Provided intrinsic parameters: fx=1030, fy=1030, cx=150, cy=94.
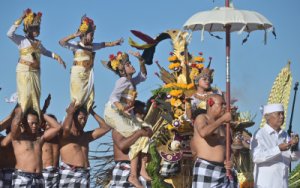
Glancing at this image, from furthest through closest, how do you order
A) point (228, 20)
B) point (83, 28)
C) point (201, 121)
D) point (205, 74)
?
point (205, 74), point (83, 28), point (228, 20), point (201, 121)

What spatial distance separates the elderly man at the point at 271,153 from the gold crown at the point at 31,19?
296 cm

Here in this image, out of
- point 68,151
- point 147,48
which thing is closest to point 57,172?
point 68,151

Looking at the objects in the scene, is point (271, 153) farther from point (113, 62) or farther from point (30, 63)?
point (30, 63)

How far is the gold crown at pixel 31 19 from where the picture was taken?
1237 centimetres

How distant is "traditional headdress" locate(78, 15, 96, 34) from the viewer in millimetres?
12602

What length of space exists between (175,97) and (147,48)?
0.98 m

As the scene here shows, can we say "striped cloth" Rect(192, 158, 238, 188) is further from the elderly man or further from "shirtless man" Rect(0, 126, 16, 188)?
"shirtless man" Rect(0, 126, 16, 188)

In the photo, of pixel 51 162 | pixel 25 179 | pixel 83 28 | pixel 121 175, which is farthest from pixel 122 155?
pixel 83 28

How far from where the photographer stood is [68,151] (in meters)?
12.7

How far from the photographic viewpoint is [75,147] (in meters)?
12.7

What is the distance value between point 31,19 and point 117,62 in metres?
1.36

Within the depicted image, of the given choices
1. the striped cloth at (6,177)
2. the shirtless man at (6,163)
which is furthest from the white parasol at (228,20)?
the striped cloth at (6,177)

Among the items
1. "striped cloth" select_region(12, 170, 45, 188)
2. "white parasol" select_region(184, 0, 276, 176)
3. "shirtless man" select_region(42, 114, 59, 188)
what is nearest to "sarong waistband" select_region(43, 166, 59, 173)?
"shirtless man" select_region(42, 114, 59, 188)

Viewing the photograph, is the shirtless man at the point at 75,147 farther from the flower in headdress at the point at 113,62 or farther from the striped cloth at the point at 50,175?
the flower in headdress at the point at 113,62
